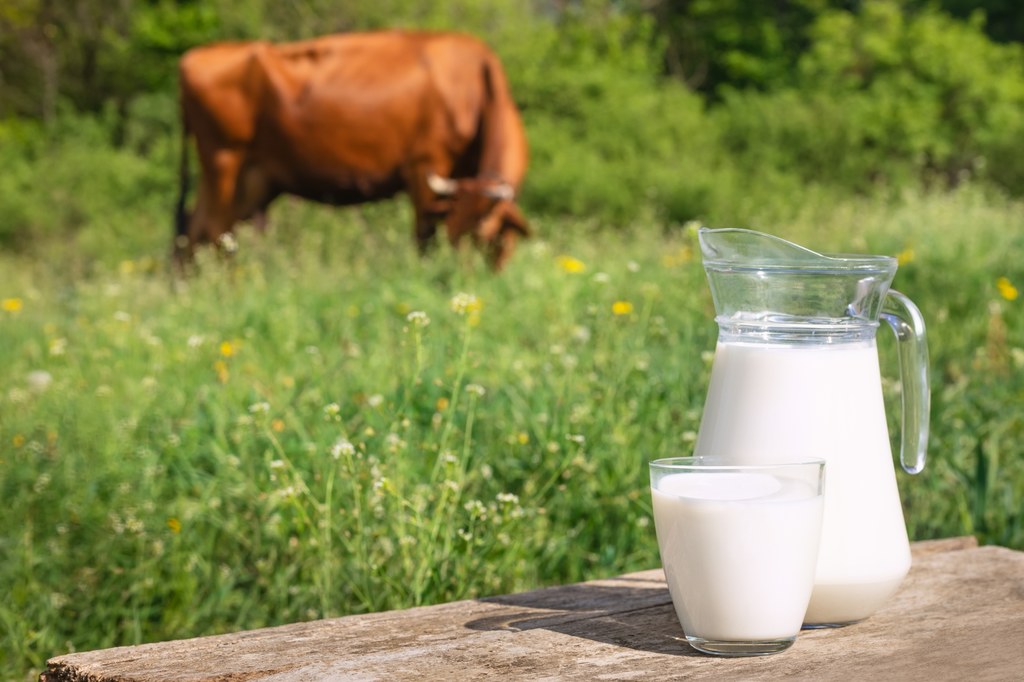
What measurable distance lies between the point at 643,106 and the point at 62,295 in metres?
9.04

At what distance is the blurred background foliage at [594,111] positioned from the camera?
47.0ft

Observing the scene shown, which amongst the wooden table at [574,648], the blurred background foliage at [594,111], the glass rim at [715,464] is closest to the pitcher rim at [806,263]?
the glass rim at [715,464]

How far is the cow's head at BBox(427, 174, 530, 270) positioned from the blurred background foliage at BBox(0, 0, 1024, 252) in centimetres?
480

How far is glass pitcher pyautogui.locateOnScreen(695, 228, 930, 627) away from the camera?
1.31 meters

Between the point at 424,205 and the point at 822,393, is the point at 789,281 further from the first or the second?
the point at 424,205

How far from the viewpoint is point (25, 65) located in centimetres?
1859

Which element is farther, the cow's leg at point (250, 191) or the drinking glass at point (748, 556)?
the cow's leg at point (250, 191)

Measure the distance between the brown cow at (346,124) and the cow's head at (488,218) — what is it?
1.47 ft

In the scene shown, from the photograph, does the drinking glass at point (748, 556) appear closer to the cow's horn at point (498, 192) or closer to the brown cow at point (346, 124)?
the cow's horn at point (498, 192)

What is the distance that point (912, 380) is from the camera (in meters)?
1.41

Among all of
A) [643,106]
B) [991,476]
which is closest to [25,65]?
[643,106]

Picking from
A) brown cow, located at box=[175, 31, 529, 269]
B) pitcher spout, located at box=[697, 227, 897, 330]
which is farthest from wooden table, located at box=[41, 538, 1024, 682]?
brown cow, located at box=[175, 31, 529, 269]

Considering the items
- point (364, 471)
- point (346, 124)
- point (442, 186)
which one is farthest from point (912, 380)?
point (346, 124)

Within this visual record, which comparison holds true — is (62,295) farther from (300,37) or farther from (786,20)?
(786,20)
